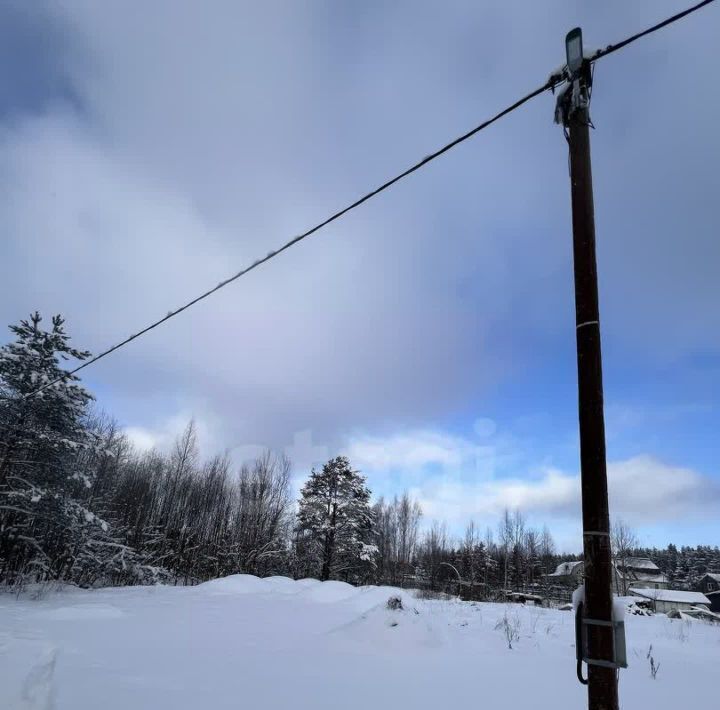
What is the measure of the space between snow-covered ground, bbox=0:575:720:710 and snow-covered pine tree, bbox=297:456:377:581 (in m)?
21.4

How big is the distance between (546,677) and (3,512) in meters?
18.0

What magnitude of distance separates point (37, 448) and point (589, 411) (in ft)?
62.8

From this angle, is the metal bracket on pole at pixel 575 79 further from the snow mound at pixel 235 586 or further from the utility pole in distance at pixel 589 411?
the snow mound at pixel 235 586

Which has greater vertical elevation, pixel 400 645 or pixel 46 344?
pixel 46 344

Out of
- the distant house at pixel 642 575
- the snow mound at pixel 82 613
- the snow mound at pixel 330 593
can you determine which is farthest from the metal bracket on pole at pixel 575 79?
the distant house at pixel 642 575

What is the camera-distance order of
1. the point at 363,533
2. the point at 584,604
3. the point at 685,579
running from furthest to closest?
the point at 685,579 < the point at 363,533 < the point at 584,604

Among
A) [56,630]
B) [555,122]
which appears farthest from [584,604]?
[56,630]

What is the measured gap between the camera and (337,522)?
111 feet

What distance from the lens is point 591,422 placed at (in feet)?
10.5

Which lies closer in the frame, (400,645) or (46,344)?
(400,645)

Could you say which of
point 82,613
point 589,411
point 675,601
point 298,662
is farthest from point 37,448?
point 675,601

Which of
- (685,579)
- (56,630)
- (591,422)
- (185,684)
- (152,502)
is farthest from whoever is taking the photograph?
(685,579)

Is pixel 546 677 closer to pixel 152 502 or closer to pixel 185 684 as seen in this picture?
pixel 185 684

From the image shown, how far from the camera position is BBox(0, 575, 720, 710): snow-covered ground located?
18.3 feet
